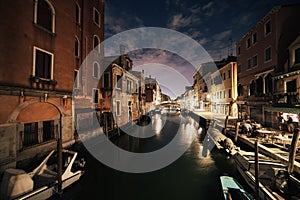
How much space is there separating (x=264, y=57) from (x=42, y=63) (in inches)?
831

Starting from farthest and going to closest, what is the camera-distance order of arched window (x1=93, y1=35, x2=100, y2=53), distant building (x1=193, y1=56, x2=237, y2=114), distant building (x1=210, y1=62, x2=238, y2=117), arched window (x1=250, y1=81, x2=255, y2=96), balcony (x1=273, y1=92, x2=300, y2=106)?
distant building (x1=193, y1=56, x2=237, y2=114) → distant building (x1=210, y1=62, x2=238, y2=117) → arched window (x1=250, y1=81, x2=255, y2=96) → arched window (x1=93, y1=35, x2=100, y2=53) → balcony (x1=273, y1=92, x2=300, y2=106)

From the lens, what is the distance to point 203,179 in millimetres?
9070

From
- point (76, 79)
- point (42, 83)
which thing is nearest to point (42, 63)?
point (42, 83)

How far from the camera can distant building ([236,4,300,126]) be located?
14.3 meters

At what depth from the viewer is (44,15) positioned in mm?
9836

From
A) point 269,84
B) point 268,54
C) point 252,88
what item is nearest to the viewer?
point 269,84

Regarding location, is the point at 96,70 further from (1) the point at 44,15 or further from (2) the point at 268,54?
(2) the point at 268,54

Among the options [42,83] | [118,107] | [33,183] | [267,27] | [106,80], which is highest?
[267,27]

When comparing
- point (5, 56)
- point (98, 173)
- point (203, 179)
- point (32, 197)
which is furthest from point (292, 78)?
point (5, 56)

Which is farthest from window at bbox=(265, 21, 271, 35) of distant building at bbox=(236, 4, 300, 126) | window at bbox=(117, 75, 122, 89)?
window at bbox=(117, 75, 122, 89)

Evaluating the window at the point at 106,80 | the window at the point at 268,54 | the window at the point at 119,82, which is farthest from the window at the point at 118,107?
the window at the point at 268,54

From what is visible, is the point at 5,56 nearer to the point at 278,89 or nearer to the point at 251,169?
the point at 251,169

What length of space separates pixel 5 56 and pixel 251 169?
1420 cm

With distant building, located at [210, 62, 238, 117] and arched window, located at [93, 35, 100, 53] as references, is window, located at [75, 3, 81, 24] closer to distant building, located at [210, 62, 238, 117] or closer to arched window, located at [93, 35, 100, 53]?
arched window, located at [93, 35, 100, 53]
